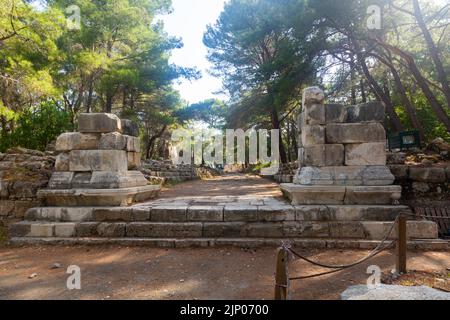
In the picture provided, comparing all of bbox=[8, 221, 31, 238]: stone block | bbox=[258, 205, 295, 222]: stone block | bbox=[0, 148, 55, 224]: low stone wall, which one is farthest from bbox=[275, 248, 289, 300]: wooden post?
bbox=[0, 148, 55, 224]: low stone wall

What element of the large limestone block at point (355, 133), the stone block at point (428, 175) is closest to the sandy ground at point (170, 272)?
the stone block at point (428, 175)

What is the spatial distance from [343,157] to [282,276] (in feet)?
11.3

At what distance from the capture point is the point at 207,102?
19.2m

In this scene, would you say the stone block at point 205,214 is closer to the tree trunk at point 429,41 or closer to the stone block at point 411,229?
the stone block at point 411,229

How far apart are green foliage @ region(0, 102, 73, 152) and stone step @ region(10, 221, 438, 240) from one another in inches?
190

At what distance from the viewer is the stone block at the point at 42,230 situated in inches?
184

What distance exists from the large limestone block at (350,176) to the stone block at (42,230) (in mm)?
4513

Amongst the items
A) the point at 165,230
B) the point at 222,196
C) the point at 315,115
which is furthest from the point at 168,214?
the point at 315,115

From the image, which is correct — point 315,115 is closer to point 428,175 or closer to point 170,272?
point 428,175

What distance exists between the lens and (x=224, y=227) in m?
4.51

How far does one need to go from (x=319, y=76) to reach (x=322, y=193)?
323 inches

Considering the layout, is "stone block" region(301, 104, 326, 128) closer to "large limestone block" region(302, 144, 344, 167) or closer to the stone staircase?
"large limestone block" region(302, 144, 344, 167)

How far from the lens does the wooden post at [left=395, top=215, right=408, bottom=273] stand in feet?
10.8
